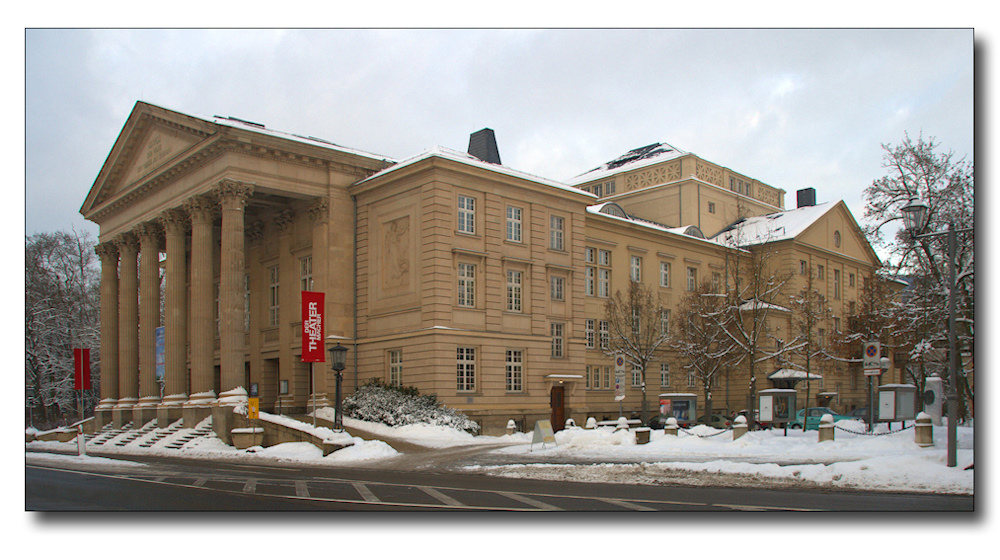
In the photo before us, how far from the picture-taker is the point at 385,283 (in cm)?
3859

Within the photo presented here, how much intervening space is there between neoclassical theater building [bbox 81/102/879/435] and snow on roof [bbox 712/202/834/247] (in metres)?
5.53

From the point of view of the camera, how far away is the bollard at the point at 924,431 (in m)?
18.3

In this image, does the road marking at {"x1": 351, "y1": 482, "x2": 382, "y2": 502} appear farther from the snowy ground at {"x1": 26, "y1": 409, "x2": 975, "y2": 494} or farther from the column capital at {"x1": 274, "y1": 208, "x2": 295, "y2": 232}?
the column capital at {"x1": 274, "y1": 208, "x2": 295, "y2": 232}

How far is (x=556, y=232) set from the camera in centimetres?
4200

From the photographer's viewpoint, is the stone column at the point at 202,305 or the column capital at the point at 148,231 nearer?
the stone column at the point at 202,305

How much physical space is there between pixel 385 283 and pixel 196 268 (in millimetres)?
8951

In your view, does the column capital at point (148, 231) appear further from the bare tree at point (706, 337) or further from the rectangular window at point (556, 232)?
the bare tree at point (706, 337)

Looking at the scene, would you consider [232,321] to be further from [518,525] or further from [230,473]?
[518,525]

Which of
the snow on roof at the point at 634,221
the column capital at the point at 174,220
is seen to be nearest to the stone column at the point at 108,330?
the column capital at the point at 174,220

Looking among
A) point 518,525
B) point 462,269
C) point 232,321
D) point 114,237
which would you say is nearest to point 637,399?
point 462,269

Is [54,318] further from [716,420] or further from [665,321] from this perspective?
[665,321]

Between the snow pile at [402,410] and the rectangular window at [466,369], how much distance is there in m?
1.87

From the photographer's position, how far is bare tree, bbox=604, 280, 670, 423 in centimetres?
4697

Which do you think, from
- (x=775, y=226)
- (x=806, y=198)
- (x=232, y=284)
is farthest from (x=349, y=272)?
(x=806, y=198)
